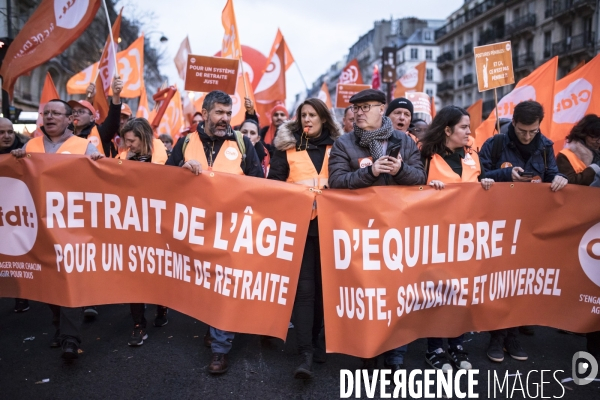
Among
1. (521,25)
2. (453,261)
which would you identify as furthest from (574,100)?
(521,25)

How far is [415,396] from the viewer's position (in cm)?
332

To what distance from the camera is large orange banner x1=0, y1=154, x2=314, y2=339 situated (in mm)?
3551

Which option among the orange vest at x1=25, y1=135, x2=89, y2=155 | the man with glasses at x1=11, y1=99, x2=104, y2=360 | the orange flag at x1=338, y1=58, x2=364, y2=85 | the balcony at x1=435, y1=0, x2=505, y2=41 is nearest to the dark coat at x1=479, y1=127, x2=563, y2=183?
the man with glasses at x1=11, y1=99, x2=104, y2=360

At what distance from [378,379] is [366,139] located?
176cm

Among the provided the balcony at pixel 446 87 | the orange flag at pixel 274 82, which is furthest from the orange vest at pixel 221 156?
the balcony at pixel 446 87

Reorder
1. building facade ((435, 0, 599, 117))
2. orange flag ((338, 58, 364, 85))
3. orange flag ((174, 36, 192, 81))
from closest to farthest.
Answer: orange flag ((174, 36, 192, 81)) → orange flag ((338, 58, 364, 85)) → building facade ((435, 0, 599, 117))

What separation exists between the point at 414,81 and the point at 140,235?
10.1m

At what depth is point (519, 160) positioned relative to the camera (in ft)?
13.5

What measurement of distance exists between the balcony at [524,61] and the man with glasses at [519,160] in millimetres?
40162

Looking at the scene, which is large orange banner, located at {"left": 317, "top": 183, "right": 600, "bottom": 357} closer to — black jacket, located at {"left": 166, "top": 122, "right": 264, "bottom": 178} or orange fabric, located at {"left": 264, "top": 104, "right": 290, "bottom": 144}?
black jacket, located at {"left": 166, "top": 122, "right": 264, "bottom": 178}

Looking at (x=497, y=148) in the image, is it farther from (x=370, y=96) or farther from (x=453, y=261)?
(x=370, y=96)

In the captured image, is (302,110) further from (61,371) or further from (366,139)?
(61,371)

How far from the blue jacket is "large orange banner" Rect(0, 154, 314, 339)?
5.59 ft

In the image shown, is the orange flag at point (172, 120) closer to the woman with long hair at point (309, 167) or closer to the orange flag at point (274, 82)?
the orange flag at point (274, 82)
